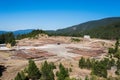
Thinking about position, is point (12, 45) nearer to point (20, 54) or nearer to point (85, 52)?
point (20, 54)

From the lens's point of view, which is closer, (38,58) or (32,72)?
(32,72)

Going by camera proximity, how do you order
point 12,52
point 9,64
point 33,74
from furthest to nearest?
point 12,52, point 9,64, point 33,74

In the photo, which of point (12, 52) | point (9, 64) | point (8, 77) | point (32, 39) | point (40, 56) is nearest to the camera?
point (8, 77)

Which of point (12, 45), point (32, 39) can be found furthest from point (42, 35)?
point (12, 45)

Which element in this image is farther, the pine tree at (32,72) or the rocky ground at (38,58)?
the rocky ground at (38,58)

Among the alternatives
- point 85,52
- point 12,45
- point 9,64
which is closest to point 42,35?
point 12,45

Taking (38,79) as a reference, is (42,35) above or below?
above

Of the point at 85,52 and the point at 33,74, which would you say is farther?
the point at 85,52

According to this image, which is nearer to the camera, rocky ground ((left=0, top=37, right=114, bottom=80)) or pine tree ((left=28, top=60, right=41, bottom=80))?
pine tree ((left=28, top=60, right=41, bottom=80))

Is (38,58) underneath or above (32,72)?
underneath
